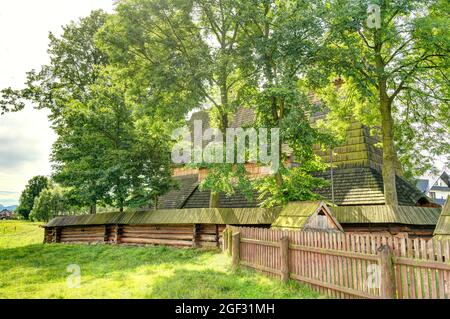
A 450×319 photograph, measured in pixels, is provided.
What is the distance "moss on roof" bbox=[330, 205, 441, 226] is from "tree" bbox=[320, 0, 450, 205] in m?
1.12

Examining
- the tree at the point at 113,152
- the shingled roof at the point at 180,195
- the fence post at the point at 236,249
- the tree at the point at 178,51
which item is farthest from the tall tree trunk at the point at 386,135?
the shingled roof at the point at 180,195

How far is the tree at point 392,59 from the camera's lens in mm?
14289

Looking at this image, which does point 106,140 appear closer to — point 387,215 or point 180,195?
point 180,195

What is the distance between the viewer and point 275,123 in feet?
50.1

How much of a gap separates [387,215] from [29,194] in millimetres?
75187

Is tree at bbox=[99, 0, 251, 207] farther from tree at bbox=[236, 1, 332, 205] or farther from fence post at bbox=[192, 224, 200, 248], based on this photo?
fence post at bbox=[192, 224, 200, 248]

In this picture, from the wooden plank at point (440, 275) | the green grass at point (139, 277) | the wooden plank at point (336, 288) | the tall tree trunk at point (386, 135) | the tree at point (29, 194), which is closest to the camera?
the wooden plank at point (440, 275)

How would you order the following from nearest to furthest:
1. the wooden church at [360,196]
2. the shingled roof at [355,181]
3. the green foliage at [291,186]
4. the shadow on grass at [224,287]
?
the shadow on grass at [224,287]
the wooden church at [360,196]
the green foliage at [291,186]
the shingled roof at [355,181]

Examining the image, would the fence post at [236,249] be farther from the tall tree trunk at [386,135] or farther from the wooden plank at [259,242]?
the tall tree trunk at [386,135]

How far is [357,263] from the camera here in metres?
7.47

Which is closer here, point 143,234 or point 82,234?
point 143,234

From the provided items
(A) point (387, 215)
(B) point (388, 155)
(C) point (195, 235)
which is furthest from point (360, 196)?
(C) point (195, 235)

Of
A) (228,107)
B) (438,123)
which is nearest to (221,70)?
(228,107)
